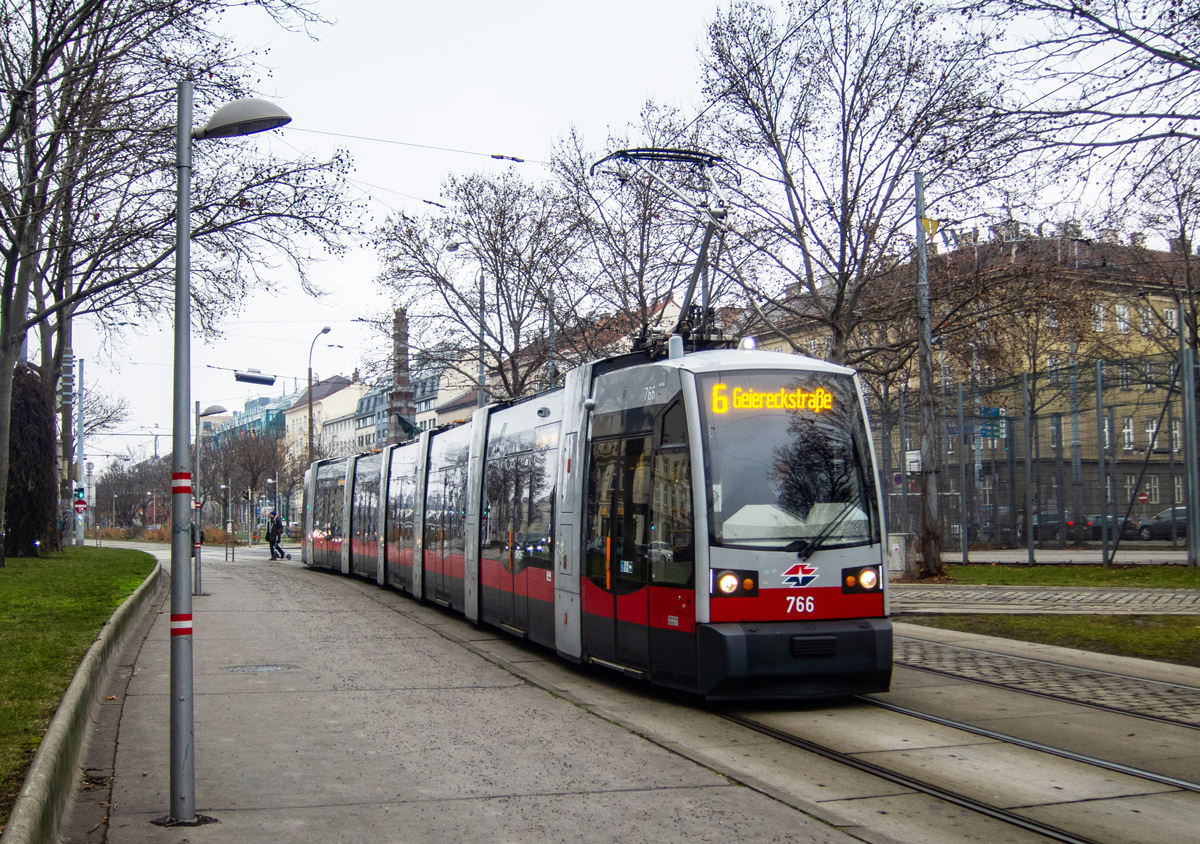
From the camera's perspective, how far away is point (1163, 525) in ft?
78.2

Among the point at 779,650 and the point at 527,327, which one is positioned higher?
the point at 527,327

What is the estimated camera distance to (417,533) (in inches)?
838

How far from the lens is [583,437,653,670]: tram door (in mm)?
10391

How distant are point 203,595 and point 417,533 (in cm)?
458

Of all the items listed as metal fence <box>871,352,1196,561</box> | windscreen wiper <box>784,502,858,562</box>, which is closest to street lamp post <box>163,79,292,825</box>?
windscreen wiper <box>784,502,858,562</box>

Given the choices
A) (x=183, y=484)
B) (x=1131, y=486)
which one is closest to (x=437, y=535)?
(x=183, y=484)

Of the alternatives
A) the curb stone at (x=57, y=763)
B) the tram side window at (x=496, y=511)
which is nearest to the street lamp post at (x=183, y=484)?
the curb stone at (x=57, y=763)

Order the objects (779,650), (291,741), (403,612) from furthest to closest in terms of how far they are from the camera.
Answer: (403,612)
(779,650)
(291,741)

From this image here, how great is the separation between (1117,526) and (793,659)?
58.1ft

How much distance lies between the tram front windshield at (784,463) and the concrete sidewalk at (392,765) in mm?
2039

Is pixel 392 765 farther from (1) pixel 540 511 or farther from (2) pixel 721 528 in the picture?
(1) pixel 540 511

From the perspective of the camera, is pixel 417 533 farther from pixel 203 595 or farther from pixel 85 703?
pixel 85 703

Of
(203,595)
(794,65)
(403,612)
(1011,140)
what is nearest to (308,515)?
(203,595)

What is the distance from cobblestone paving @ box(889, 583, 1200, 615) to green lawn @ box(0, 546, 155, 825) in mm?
11525
